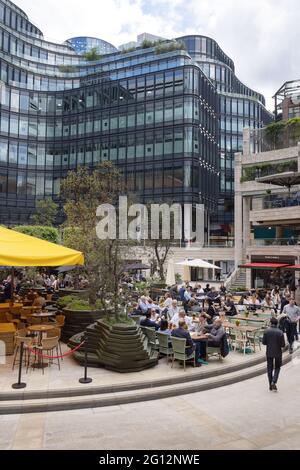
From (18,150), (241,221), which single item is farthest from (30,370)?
(18,150)

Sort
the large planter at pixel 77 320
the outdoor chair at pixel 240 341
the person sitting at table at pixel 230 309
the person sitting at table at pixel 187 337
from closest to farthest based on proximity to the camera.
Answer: the person sitting at table at pixel 187 337, the outdoor chair at pixel 240 341, the large planter at pixel 77 320, the person sitting at table at pixel 230 309

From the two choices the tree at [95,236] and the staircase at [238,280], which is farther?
the staircase at [238,280]

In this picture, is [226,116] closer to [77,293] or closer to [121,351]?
[77,293]

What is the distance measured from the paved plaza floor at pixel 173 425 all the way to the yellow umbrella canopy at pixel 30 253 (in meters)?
3.56

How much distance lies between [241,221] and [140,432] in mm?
34118

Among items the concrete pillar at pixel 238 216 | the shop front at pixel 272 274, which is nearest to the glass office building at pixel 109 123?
the concrete pillar at pixel 238 216

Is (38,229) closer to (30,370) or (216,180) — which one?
(30,370)

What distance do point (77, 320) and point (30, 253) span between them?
140 inches

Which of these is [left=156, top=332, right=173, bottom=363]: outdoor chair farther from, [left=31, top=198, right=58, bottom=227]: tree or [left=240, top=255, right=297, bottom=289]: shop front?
[left=31, top=198, right=58, bottom=227]: tree

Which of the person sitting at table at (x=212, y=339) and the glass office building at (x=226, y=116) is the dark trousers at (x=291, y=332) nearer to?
the person sitting at table at (x=212, y=339)

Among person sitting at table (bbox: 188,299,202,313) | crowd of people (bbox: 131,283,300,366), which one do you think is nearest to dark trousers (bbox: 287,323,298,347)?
crowd of people (bbox: 131,283,300,366)

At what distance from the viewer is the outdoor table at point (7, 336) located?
1052 centimetres

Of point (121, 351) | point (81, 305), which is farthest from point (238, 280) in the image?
point (121, 351)

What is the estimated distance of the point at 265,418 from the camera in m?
7.49
